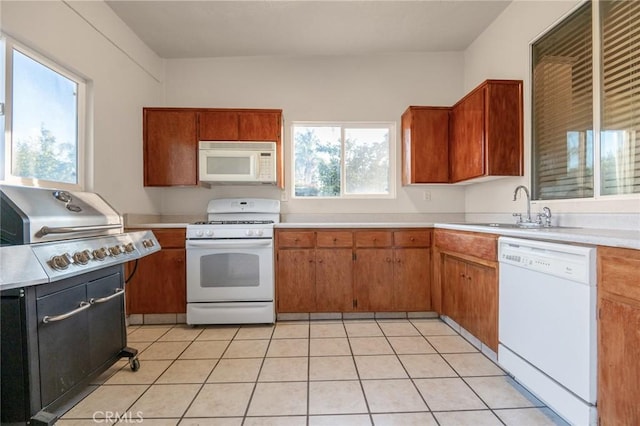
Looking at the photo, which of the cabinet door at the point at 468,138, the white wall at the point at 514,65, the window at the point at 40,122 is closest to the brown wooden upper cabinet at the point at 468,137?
the cabinet door at the point at 468,138

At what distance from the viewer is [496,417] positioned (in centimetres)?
149

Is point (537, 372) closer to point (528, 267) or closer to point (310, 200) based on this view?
point (528, 267)

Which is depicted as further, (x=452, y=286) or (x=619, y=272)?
(x=452, y=286)

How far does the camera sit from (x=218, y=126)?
309 centimetres

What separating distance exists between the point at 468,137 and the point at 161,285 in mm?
3117

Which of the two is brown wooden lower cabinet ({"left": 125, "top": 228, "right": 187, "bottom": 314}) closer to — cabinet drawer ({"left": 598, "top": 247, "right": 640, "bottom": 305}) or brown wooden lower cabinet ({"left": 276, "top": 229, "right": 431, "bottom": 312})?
brown wooden lower cabinet ({"left": 276, "top": 229, "right": 431, "bottom": 312})

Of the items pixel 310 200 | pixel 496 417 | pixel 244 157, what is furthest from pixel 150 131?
pixel 496 417

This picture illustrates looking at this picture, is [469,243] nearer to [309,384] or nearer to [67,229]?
[309,384]

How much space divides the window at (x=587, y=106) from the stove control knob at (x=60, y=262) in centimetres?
288

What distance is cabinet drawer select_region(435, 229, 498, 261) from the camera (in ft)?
6.46

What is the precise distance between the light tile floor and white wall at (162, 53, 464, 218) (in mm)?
1567

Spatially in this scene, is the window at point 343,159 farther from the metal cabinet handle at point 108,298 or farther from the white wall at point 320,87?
the metal cabinet handle at point 108,298

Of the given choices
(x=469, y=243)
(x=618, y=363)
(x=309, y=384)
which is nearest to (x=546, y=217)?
(x=469, y=243)

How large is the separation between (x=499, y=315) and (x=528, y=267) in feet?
1.44
